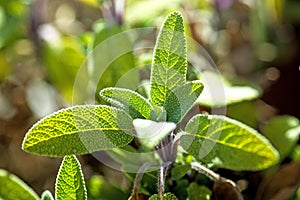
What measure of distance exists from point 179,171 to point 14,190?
0.88 feet

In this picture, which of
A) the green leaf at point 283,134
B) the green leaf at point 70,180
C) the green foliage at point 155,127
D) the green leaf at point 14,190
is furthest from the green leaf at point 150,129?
the green leaf at point 283,134

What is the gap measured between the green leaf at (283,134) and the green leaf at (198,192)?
205 mm

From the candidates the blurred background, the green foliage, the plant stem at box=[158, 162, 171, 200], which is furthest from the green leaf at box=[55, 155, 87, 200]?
the blurred background

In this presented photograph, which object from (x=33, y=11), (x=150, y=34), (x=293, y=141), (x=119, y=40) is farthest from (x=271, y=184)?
(x=33, y=11)

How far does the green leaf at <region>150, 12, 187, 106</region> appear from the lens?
83cm

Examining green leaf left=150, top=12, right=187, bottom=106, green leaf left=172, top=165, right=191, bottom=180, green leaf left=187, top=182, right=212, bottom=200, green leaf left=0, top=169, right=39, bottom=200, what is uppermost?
green leaf left=150, top=12, right=187, bottom=106

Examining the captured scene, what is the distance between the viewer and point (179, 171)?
938mm

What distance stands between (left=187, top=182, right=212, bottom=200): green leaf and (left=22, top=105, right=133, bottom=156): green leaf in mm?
192

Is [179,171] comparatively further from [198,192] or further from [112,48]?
[112,48]

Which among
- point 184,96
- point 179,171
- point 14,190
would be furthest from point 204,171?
point 14,190

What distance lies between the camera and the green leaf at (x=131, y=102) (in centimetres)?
81

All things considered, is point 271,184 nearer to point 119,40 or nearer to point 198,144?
point 198,144

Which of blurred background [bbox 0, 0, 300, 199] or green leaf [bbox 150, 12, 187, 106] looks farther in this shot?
blurred background [bbox 0, 0, 300, 199]

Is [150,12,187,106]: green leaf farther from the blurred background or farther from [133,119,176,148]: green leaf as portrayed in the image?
the blurred background
